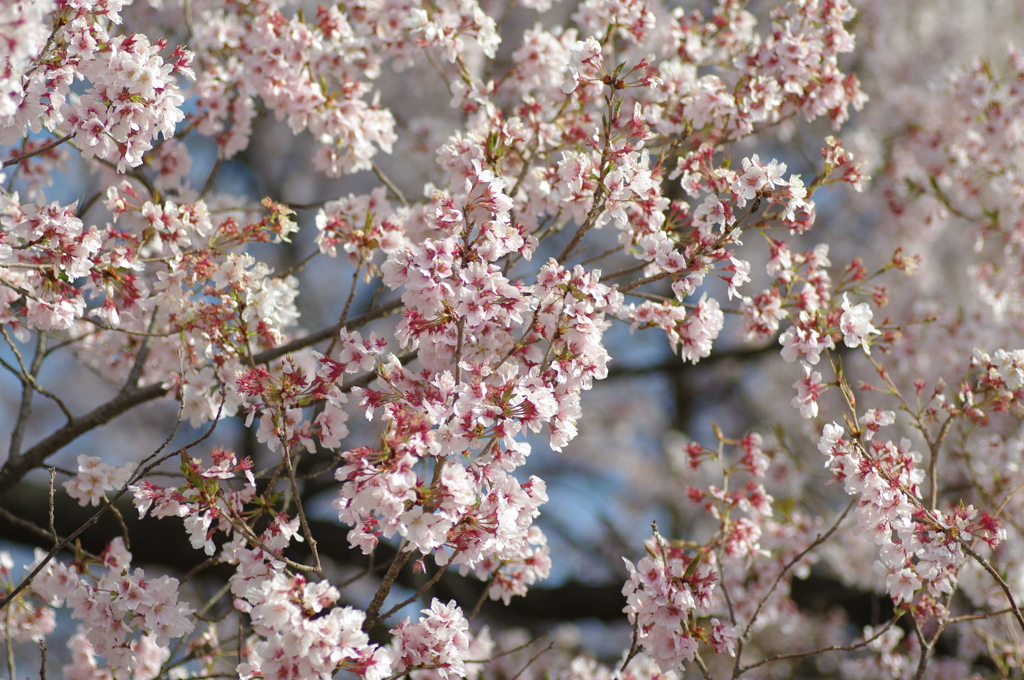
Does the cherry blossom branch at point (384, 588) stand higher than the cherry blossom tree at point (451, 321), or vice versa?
the cherry blossom tree at point (451, 321)

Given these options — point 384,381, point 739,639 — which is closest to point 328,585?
point 384,381

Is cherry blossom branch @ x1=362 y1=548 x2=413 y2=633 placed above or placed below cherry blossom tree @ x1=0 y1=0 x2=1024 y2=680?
below

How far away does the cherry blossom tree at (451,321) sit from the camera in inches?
87.3

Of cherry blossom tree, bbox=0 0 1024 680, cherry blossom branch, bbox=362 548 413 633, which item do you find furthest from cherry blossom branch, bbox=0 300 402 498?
cherry blossom branch, bbox=362 548 413 633

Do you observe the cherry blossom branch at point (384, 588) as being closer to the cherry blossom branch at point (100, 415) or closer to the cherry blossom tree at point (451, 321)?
the cherry blossom tree at point (451, 321)

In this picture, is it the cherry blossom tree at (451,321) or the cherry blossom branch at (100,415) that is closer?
the cherry blossom tree at (451,321)

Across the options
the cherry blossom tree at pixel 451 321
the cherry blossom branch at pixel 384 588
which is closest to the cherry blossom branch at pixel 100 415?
the cherry blossom tree at pixel 451 321

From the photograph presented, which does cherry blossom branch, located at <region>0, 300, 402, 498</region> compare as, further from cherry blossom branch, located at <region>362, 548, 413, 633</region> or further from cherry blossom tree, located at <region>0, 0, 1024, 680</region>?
cherry blossom branch, located at <region>362, 548, 413, 633</region>

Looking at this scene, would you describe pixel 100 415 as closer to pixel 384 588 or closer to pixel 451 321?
pixel 384 588

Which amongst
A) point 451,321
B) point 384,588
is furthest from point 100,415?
point 451,321

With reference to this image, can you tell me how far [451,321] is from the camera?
227 cm

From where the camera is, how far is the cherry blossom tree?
7.27 ft

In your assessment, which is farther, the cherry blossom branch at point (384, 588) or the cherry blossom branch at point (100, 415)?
the cherry blossom branch at point (100, 415)

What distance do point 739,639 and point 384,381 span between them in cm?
162
